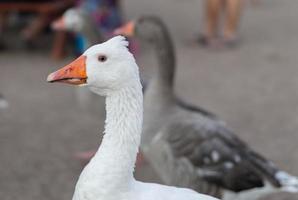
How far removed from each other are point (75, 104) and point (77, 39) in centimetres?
177

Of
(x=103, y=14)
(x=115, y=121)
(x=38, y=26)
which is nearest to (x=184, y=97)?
(x=103, y=14)

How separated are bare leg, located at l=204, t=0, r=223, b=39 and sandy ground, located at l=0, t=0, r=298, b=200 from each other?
0.33 meters

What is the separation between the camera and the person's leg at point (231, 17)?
8219mm

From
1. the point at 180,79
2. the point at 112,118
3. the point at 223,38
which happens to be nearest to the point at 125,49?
the point at 112,118

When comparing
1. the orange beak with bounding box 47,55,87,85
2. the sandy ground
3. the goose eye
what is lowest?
the sandy ground

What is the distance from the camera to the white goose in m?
2.48

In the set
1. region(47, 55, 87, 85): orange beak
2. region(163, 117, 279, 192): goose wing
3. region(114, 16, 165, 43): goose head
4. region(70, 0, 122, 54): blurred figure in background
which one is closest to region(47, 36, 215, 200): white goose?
region(47, 55, 87, 85): orange beak

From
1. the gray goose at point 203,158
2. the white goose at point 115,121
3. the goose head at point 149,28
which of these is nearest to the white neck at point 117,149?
the white goose at point 115,121

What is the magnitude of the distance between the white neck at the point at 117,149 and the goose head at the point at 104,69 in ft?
0.16

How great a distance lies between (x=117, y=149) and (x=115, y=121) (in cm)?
12

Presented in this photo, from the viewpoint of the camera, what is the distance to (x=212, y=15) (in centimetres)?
832

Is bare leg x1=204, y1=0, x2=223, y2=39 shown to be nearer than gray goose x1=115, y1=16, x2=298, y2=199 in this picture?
No

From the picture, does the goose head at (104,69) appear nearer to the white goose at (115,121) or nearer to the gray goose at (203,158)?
the white goose at (115,121)

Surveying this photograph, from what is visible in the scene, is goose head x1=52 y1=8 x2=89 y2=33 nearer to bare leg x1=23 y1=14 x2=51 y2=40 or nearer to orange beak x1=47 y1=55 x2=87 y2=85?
bare leg x1=23 y1=14 x2=51 y2=40
